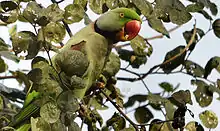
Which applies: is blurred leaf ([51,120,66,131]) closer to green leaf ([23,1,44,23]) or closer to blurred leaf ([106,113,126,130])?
green leaf ([23,1,44,23])

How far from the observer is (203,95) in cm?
113

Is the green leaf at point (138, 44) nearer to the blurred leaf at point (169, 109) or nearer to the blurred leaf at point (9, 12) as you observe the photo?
the blurred leaf at point (169, 109)

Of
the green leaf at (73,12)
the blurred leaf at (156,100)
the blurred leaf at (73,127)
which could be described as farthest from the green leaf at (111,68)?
the blurred leaf at (73,127)

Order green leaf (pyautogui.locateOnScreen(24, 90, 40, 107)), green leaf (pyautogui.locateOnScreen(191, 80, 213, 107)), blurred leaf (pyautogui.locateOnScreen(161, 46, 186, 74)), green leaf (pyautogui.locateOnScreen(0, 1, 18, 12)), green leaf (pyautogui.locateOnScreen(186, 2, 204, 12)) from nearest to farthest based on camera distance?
green leaf (pyautogui.locateOnScreen(0, 1, 18, 12))
green leaf (pyautogui.locateOnScreen(24, 90, 40, 107))
green leaf (pyautogui.locateOnScreen(186, 2, 204, 12))
green leaf (pyautogui.locateOnScreen(191, 80, 213, 107))
blurred leaf (pyautogui.locateOnScreen(161, 46, 186, 74))

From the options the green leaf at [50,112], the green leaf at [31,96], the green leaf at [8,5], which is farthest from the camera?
the green leaf at [31,96]

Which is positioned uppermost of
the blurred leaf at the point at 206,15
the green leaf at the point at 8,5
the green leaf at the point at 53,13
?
the green leaf at the point at 53,13

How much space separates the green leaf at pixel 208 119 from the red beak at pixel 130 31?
8.9 inches

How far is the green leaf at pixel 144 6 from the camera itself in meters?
0.89

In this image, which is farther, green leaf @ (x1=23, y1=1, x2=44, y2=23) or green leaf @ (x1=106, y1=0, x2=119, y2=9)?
green leaf @ (x1=106, y1=0, x2=119, y2=9)

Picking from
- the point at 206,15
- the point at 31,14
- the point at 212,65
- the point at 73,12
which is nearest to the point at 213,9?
the point at 206,15

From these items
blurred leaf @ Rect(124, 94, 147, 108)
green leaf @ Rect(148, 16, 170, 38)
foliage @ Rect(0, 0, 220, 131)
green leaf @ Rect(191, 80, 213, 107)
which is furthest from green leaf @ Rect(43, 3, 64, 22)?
blurred leaf @ Rect(124, 94, 147, 108)

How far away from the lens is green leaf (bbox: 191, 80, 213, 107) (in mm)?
1126

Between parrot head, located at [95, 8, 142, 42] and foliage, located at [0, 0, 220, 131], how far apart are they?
0.09 feet

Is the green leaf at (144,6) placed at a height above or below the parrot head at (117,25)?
above
